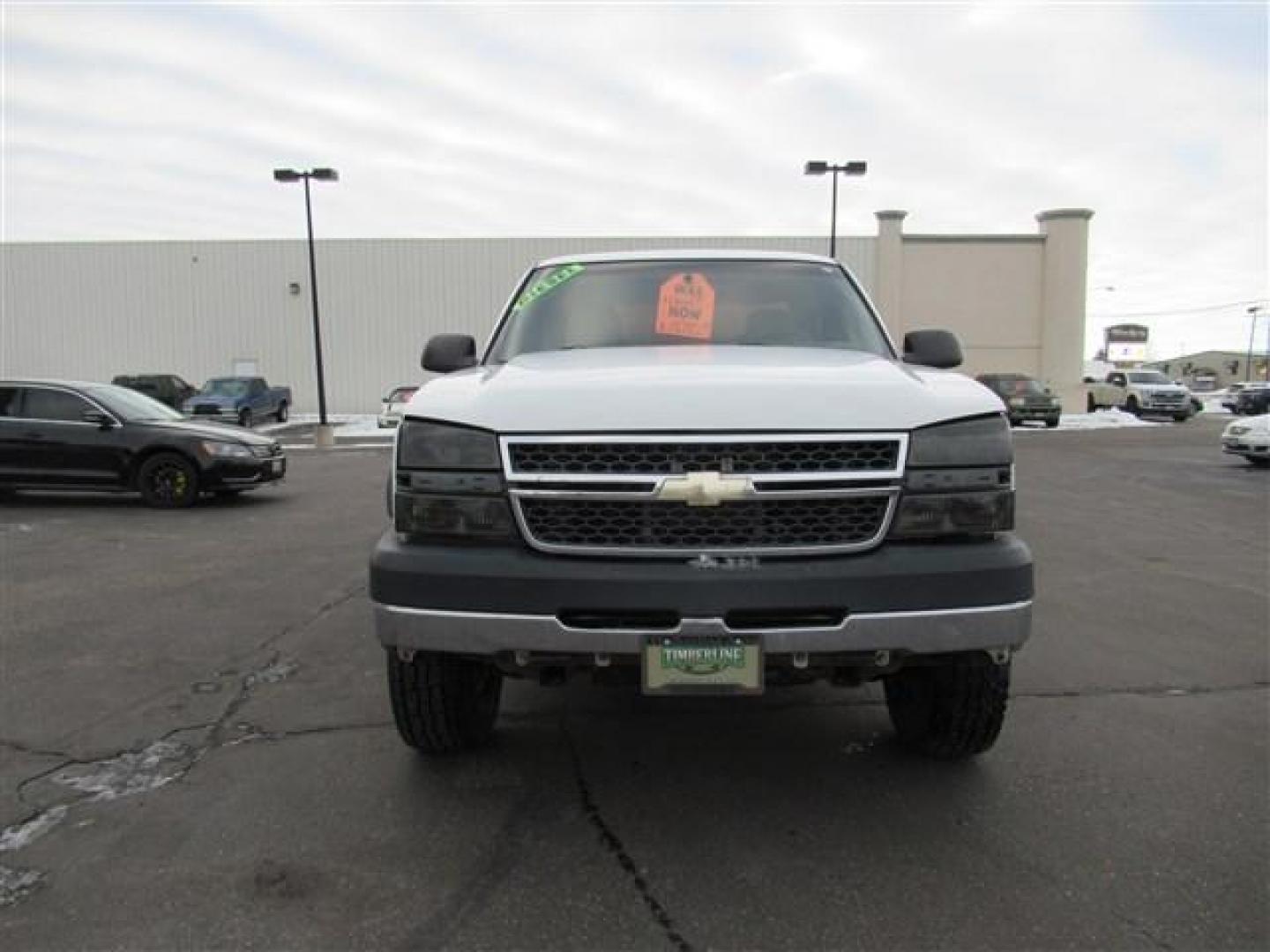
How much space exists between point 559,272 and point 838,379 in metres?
1.94

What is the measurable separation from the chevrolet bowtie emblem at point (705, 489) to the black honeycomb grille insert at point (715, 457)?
0.03 m

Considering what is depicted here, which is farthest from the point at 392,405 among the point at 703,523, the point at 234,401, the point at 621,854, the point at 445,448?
the point at 703,523

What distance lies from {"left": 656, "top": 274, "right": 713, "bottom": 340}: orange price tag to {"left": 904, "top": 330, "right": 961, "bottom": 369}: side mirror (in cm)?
86

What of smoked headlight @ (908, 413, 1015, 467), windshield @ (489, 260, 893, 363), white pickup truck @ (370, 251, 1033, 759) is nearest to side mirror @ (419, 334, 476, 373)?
windshield @ (489, 260, 893, 363)

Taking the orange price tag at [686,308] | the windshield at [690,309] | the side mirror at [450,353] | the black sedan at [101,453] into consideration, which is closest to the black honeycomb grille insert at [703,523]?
the windshield at [690,309]

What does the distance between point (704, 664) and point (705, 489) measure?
1.60ft

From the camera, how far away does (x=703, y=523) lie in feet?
8.65

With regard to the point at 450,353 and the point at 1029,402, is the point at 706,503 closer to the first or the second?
the point at 450,353

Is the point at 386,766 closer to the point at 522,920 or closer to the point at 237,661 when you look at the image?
the point at 522,920

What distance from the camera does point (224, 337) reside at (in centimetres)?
3800

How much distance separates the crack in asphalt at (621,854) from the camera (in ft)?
7.98

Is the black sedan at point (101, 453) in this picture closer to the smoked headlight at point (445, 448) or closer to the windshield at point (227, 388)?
the smoked headlight at point (445, 448)

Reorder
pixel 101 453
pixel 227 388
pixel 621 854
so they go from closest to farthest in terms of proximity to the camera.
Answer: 1. pixel 621 854
2. pixel 101 453
3. pixel 227 388

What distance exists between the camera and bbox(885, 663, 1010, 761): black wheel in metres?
3.14
